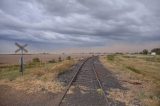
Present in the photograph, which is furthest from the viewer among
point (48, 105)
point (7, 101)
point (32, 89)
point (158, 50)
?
point (158, 50)

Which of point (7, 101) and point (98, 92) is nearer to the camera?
point (7, 101)

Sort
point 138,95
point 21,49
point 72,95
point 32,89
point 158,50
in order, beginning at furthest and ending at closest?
point 158,50, point 21,49, point 32,89, point 138,95, point 72,95

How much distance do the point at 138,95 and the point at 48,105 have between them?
205 inches

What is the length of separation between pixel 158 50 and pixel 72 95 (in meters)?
180

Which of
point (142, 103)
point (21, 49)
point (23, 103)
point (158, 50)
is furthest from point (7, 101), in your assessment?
point (158, 50)

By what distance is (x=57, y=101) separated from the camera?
10789mm

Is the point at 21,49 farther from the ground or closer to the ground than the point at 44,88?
farther from the ground

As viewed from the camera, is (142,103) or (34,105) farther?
(142,103)

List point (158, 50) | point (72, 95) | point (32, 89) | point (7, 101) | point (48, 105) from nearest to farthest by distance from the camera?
point (48, 105) → point (7, 101) → point (72, 95) → point (32, 89) → point (158, 50)

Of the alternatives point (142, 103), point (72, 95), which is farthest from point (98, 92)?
point (142, 103)

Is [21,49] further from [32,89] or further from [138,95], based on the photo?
[138,95]

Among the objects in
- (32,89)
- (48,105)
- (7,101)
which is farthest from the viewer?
(32,89)

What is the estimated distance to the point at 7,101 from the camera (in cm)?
1110

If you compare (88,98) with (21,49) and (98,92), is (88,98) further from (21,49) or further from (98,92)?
(21,49)
